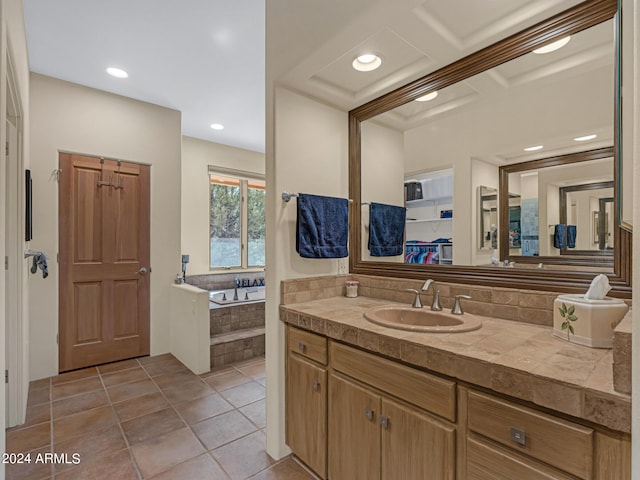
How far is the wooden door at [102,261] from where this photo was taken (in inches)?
121

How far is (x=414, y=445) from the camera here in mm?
1209

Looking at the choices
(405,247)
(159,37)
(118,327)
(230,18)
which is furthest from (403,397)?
(118,327)

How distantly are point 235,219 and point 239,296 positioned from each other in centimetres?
136

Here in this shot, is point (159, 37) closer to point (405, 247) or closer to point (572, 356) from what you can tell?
point (405, 247)

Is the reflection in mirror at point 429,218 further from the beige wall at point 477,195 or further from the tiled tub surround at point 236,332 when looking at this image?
the tiled tub surround at point 236,332

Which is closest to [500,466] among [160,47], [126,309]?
[160,47]

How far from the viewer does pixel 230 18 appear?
86.4 inches

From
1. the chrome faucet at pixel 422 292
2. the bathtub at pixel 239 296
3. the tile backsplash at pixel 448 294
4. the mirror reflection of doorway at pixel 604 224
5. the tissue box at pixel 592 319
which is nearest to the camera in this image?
the tissue box at pixel 592 319

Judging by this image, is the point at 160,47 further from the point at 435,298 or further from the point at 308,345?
the point at 435,298

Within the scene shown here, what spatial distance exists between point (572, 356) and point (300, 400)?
1263 millimetres

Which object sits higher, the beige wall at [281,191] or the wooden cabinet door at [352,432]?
the beige wall at [281,191]

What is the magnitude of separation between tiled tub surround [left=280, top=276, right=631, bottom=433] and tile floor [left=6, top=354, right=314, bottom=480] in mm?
913

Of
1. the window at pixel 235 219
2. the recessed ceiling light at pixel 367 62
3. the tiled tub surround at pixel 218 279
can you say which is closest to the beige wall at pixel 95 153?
the tiled tub surround at pixel 218 279

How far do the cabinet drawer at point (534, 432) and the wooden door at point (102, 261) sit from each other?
3418 mm
